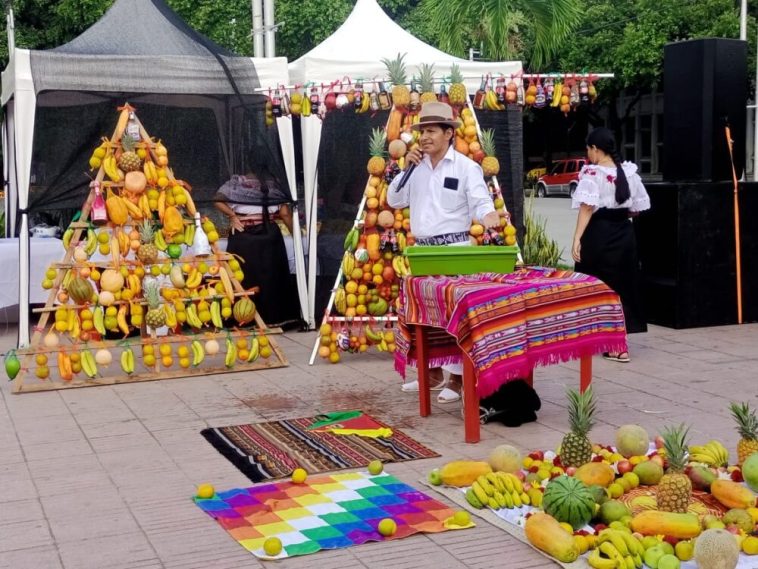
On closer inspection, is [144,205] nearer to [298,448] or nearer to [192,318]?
[192,318]

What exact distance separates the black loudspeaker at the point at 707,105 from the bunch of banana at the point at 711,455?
540cm

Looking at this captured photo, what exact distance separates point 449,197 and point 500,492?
2656 millimetres

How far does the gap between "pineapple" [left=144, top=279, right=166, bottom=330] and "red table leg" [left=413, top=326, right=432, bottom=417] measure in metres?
2.27

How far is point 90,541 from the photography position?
479cm

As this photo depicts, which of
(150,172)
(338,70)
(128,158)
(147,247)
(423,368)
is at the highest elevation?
(338,70)

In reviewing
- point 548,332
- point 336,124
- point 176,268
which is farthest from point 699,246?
point 176,268

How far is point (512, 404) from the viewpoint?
666 centimetres

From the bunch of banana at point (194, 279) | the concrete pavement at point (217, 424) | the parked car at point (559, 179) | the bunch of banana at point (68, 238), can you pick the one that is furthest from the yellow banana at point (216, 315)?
the parked car at point (559, 179)

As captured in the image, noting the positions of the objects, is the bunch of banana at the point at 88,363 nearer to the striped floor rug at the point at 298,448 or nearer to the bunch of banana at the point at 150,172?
the bunch of banana at the point at 150,172

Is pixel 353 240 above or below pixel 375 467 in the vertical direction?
above

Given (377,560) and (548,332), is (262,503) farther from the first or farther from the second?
(548,332)

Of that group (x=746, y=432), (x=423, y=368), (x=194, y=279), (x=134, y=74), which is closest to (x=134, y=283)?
(x=194, y=279)

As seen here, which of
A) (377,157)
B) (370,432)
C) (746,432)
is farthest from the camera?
(377,157)

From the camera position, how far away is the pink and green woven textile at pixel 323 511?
185 inches
